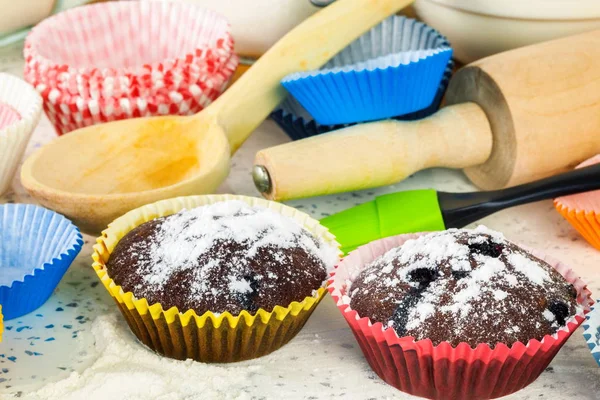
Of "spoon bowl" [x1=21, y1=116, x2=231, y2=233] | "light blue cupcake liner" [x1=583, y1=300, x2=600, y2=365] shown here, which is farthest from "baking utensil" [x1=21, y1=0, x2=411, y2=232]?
"light blue cupcake liner" [x1=583, y1=300, x2=600, y2=365]

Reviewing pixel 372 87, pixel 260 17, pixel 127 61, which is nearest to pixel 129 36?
pixel 127 61

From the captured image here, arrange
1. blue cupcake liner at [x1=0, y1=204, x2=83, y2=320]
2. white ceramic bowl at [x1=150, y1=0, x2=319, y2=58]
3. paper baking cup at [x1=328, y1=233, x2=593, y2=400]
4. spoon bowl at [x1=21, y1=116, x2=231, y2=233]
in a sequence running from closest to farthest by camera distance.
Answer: paper baking cup at [x1=328, y1=233, x2=593, y2=400]
blue cupcake liner at [x1=0, y1=204, x2=83, y2=320]
spoon bowl at [x1=21, y1=116, x2=231, y2=233]
white ceramic bowl at [x1=150, y1=0, x2=319, y2=58]

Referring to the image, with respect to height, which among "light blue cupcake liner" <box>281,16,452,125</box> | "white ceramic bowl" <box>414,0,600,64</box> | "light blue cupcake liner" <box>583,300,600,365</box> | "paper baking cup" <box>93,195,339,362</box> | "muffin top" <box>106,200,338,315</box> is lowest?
"paper baking cup" <box>93,195,339,362</box>

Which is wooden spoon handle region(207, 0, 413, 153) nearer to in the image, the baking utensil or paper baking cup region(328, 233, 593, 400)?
the baking utensil

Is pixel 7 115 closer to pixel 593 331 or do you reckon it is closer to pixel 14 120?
pixel 14 120

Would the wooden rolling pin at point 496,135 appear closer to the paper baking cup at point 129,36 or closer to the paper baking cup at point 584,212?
the paper baking cup at point 584,212

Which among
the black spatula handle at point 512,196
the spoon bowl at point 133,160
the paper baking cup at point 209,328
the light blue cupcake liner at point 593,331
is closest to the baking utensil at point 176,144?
the spoon bowl at point 133,160
